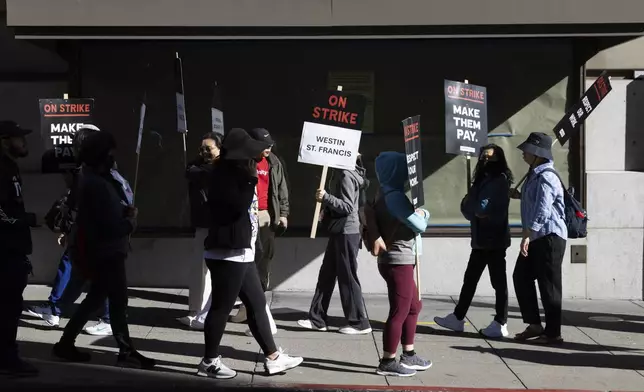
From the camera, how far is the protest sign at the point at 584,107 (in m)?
8.66

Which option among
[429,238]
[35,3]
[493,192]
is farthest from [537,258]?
[35,3]

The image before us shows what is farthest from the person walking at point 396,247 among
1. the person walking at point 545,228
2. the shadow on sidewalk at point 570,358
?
the person walking at point 545,228

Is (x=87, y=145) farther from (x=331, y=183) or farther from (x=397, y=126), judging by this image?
(x=397, y=126)

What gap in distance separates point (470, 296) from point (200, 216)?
2.71 metres

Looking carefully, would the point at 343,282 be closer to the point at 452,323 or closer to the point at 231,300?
the point at 452,323

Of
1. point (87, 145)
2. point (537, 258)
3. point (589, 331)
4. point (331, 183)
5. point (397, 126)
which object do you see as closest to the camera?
point (87, 145)

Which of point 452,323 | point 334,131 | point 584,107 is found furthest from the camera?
point 584,107

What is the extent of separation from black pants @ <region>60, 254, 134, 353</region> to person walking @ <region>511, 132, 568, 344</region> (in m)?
3.59

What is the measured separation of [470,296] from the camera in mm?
8508

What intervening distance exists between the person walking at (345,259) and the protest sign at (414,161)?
3.47 ft

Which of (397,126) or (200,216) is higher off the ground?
(397,126)

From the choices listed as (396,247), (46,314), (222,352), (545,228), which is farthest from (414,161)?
(46,314)

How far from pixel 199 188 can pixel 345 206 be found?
136 centimetres

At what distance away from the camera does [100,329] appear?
322 inches
